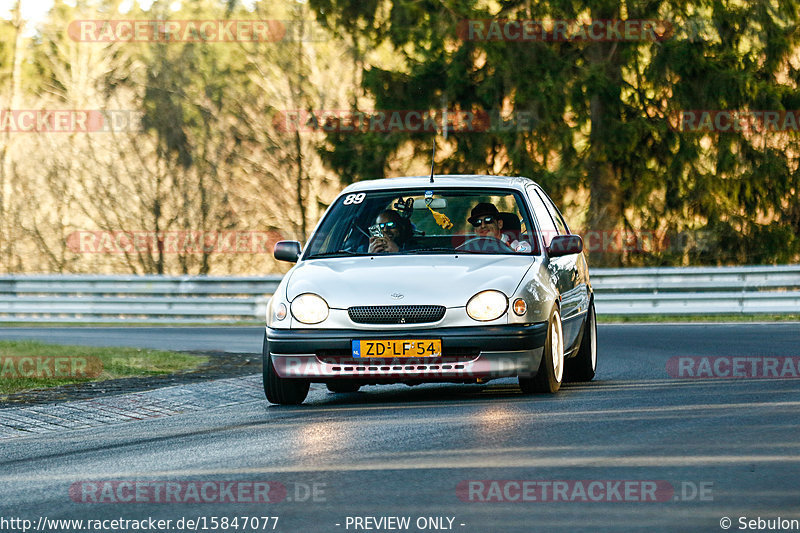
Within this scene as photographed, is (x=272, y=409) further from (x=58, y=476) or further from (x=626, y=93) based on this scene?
(x=626, y=93)

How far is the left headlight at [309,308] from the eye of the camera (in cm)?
969

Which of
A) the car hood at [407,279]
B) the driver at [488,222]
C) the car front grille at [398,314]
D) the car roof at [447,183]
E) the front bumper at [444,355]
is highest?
the car roof at [447,183]

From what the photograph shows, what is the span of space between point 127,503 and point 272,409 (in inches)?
150

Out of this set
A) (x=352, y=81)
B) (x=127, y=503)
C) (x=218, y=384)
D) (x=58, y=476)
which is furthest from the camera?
(x=352, y=81)

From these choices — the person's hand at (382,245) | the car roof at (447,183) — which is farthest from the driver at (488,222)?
the person's hand at (382,245)

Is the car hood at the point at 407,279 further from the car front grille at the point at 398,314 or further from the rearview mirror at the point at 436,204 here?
the rearview mirror at the point at 436,204

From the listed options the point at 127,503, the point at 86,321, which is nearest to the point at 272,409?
the point at 127,503

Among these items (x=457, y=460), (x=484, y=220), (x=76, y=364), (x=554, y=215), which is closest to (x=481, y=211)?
(x=484, y=220)

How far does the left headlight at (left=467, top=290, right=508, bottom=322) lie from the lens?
9.57 m

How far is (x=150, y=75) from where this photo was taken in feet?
115

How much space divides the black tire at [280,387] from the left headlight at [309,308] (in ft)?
1.36


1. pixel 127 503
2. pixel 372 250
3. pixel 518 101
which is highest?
pixel 518 101

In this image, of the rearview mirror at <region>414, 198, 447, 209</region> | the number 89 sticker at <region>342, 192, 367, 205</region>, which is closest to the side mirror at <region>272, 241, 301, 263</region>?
the number 89 sticker at <region>342, 192, 367, 205</region>

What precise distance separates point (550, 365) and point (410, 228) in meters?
1.66
